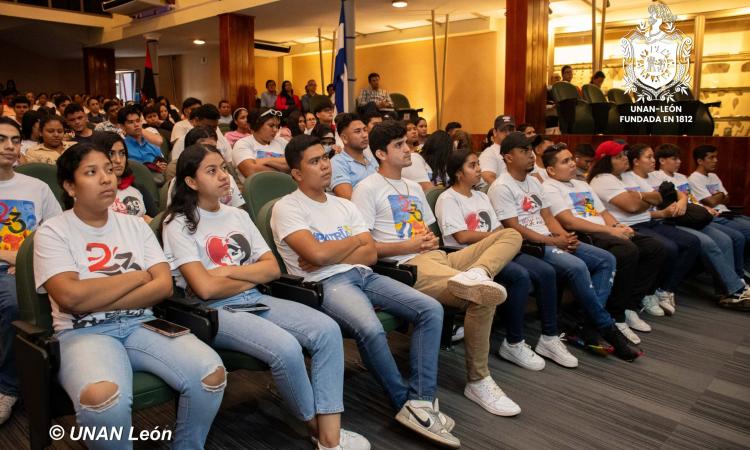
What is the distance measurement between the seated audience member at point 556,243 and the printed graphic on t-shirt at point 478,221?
0.20 meters

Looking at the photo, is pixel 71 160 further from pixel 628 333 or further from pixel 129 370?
pixel 628 333

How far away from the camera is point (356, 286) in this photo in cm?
246

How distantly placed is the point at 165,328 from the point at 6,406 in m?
0.90

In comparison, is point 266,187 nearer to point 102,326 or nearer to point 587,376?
point 102,326

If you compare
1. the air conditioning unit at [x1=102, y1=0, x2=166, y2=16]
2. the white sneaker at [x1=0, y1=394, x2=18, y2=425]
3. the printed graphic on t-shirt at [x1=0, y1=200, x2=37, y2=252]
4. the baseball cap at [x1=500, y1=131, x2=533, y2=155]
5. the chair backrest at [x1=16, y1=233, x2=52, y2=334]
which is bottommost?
the white sneaker at [x1=0, y1=394, x2=18, y2=425]

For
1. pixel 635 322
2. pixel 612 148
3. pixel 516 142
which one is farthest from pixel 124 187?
pixel 612 148

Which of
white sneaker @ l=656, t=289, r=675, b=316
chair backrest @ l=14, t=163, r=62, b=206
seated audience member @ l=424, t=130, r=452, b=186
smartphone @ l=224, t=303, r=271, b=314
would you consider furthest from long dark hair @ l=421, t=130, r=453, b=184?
chair backrest @ l=14, t=163, r=62, b=206

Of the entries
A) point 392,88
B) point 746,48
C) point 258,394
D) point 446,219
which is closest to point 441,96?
point 392,88

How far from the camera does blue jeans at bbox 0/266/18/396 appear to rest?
222 centimetres

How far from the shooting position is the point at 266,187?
10.3ft

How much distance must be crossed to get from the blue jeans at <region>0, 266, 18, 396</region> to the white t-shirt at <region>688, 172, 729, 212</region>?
4.94m

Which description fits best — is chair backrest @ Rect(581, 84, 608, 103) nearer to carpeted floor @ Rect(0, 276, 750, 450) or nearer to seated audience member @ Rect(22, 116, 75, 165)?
carpeted floor @ Rect(0, 276, 750, 450)

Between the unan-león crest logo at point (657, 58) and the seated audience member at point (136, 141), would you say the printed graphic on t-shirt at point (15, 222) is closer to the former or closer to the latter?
the seated audience member at point (136, 141)

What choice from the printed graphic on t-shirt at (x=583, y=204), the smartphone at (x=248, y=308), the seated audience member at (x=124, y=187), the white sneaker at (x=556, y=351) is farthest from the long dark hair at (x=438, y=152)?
the smartphone at (x=248, y=308)
